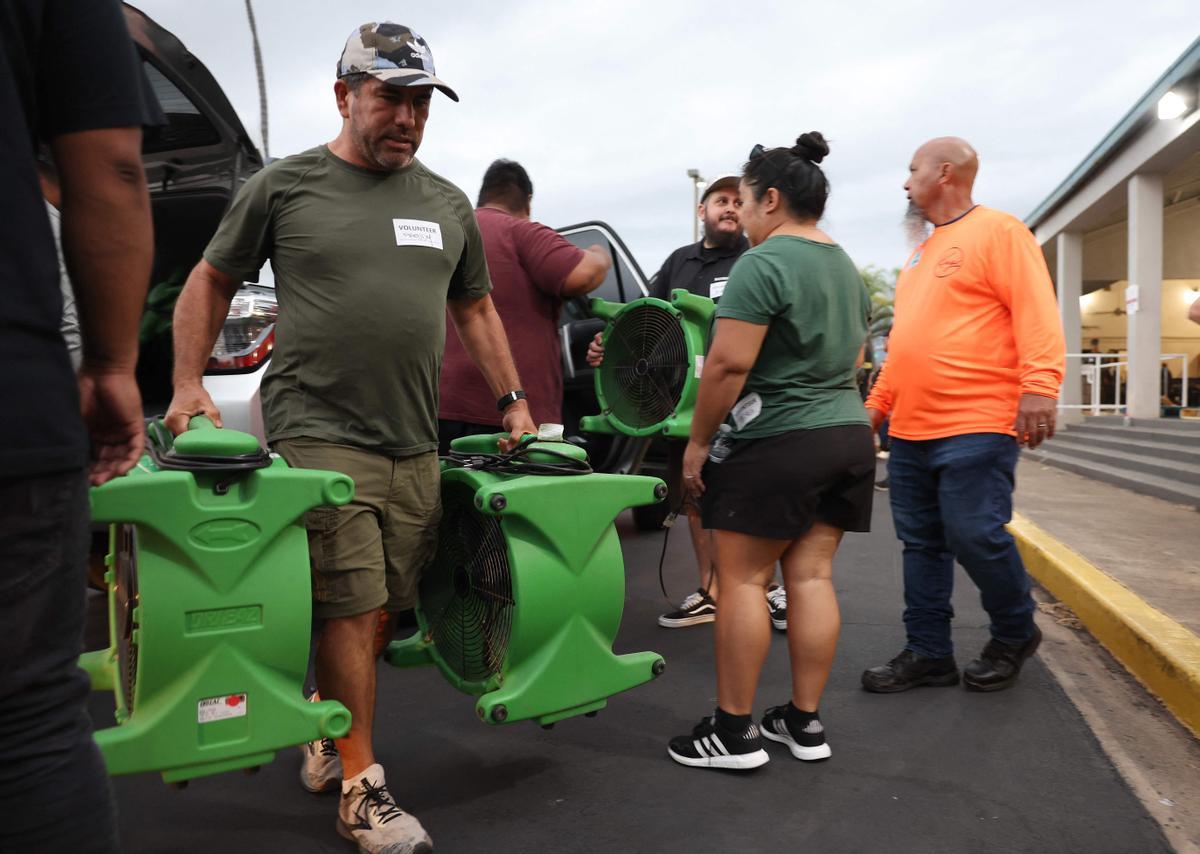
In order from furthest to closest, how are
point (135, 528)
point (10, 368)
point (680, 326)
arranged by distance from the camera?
point (680, 326) < point (135, 528) < point (10, 368)

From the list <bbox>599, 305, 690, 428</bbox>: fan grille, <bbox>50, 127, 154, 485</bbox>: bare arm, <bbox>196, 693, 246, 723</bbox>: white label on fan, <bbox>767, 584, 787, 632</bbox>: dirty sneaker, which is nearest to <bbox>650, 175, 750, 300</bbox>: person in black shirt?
<bbox>599, 305, 690, 428</bbox>: fan grille

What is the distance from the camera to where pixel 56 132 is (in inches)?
50.9

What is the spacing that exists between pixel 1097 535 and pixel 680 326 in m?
4.09

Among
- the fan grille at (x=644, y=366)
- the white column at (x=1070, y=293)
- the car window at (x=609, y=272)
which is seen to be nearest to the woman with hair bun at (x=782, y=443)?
the fan grille at (x=644, y=366)

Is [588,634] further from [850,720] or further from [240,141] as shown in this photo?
[240,141]

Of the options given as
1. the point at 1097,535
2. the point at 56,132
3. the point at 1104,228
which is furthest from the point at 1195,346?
the point at 56,132

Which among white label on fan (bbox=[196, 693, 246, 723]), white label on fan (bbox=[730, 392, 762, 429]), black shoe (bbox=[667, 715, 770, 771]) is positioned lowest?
black shoe (bbox=[667, 715, 770, 771])

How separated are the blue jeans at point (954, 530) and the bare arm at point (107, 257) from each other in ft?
9.21

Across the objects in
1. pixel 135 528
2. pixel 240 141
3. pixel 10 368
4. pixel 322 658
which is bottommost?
pixel 322 658

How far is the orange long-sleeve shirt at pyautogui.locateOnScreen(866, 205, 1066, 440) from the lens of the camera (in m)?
3.35

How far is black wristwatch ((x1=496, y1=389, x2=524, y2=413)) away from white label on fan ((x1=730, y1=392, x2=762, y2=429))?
663 mm

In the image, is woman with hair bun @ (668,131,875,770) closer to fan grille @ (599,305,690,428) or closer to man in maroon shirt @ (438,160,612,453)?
man in maroon shirt @ (438,160,612,453)

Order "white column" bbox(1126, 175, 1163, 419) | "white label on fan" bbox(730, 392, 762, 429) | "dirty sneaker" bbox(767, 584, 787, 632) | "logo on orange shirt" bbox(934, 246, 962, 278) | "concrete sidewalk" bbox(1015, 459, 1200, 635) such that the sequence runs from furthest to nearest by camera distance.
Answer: "white column" bbox(1126, 175, 1163, 419), "concrete sidewalk" bbox(1015, 459, 1200, 635), "dirty sneaker" bbox(767, 584, 787, 632), "logo on orange shirt" bbox(934, 246, 962, 278), "white label on fan" bbox(730, 392, 762, 429)

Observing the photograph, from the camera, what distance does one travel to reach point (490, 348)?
3057 mm
